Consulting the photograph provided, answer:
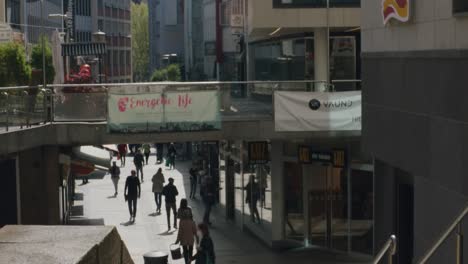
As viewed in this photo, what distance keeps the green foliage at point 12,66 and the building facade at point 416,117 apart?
55.7 ft

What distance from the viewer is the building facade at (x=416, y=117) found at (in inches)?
609

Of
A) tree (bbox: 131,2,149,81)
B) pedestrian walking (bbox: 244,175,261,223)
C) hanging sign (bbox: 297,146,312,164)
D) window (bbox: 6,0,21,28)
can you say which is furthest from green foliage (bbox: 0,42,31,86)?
tree (bbox: 131,2,149,81)

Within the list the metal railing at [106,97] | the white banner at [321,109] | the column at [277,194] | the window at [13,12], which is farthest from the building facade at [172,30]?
the white banner at [321,109]

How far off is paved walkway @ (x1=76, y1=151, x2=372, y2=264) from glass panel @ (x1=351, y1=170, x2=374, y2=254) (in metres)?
0.57

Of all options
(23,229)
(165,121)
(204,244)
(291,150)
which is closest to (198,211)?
(291,150)

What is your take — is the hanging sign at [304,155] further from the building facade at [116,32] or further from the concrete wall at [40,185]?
the building facade at [116,32]

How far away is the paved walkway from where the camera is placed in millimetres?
Answer: 27453

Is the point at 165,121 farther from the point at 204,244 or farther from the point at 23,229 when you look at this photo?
the point at 23,229

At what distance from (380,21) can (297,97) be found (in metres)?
6.21

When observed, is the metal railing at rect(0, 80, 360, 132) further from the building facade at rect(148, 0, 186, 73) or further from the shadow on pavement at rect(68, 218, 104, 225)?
the building facade at rect(148, 0, 186, 73)

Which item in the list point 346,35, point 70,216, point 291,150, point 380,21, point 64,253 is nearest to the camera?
point 64,253

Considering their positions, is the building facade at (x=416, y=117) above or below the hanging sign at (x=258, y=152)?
above

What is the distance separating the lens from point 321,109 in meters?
25.6

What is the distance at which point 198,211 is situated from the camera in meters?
38.0
